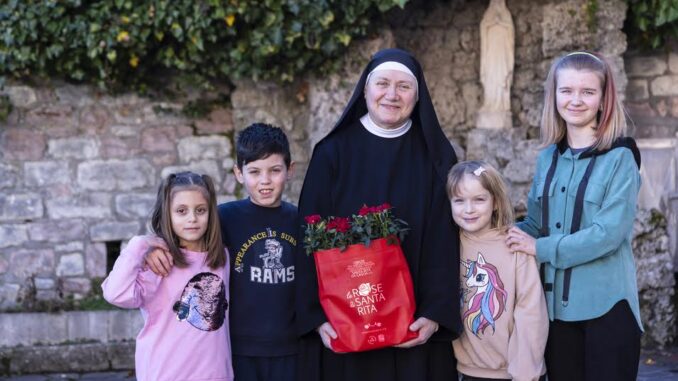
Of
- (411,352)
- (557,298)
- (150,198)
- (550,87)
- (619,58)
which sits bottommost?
(411,352)

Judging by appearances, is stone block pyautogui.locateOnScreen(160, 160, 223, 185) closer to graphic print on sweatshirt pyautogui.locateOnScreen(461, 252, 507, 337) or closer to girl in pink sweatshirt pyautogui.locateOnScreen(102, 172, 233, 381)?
girl in pink sweatshirt pyautogui.locateOnScreen(102, 172, 233, 381)

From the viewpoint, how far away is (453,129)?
6.80m

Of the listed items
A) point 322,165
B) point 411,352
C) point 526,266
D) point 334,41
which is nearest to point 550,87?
point 526,266

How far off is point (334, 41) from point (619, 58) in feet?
6.93

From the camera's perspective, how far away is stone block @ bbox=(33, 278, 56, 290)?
6.55 m

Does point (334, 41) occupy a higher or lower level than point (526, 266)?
higher

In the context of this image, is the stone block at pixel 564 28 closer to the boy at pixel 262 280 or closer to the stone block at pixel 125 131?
the stone block at pixel 125 131

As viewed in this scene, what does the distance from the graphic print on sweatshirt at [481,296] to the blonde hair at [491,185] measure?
17 centimetres

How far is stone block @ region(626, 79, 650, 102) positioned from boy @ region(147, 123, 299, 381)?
13.6 feet

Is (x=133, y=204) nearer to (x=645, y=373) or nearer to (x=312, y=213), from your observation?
(x=312, y=213)

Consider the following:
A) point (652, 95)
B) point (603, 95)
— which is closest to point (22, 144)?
point (603, 95)

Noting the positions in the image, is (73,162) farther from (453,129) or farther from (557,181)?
(557,181)

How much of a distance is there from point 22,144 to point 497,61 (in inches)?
145

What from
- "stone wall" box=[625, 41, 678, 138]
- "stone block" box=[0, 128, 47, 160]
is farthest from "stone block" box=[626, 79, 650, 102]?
"stone block" box=[0, 128, 47, 160]
